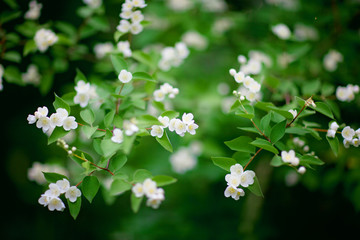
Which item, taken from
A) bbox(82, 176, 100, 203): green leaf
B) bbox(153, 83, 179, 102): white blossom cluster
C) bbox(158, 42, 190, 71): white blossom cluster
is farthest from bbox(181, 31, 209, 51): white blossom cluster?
bbox(82, 176, 100, 203): green leaf

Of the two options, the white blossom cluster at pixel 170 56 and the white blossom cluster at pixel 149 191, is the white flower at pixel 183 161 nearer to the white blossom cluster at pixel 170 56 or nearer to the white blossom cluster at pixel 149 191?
the white blossom cluster at pixel 170 56

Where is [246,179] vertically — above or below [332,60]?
above

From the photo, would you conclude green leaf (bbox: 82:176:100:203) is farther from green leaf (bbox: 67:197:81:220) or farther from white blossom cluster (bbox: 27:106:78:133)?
white blossom cluster (bbox: 27:106:78:133)

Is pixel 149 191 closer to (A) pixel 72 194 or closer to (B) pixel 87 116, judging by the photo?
(A) pixel 72 194

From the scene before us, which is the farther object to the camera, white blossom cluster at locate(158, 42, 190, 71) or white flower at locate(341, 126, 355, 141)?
white blossom cluster at locate(158, 42, 190, 71)

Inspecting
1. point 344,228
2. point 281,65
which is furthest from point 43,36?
point 344,228

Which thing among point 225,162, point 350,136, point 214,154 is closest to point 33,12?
point 225,162

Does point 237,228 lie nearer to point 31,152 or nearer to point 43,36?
point 43,36
